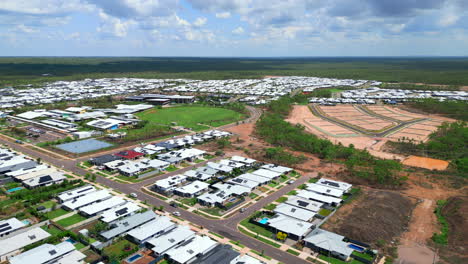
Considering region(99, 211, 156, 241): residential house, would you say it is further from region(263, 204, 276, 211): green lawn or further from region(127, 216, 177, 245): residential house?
region(263, 204, 276, 211): green lawn

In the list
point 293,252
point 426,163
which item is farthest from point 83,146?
point 426,163

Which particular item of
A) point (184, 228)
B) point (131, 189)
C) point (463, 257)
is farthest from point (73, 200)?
point (463, 257)

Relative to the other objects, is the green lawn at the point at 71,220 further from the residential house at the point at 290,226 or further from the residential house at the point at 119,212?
the residential house at the point at 290,226

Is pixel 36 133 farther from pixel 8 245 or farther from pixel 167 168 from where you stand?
pixel 8 245

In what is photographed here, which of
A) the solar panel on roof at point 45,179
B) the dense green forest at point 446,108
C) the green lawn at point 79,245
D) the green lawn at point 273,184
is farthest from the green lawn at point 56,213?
the dense green forest at point 446,108

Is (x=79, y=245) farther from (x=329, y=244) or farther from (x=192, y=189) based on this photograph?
(x=329, y=244)
